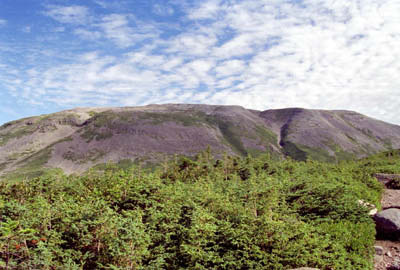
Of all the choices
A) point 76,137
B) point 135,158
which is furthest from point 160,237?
point 76,137

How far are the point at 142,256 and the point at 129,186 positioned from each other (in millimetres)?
3700

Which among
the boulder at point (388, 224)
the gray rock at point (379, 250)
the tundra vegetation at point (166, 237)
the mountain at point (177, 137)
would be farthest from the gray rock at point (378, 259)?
the mountain at point (177, 137)

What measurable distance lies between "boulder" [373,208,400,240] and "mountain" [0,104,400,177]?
181ft

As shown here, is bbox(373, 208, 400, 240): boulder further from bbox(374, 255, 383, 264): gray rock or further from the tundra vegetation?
bbox(374, 255, 383, 264): gray rock

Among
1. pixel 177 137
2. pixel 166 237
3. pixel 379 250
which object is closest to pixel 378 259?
→ pixel 379 250

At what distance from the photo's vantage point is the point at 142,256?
5840 mm

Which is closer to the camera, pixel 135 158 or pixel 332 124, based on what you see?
pixel 135 158

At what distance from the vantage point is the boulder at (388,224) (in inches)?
355

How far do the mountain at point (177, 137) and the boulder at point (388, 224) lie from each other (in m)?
55.1

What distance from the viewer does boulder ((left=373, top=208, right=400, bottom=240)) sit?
29.6 ft

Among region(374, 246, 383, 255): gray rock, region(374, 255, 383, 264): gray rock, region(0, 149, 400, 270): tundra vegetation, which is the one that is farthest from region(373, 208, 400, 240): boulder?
region(374, 255, 383, 264): gray rock

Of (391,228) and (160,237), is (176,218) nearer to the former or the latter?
(160,237)

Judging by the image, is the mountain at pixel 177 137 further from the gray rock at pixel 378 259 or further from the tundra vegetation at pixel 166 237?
the gray rock at pixel 378 259

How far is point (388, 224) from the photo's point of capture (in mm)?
9188
